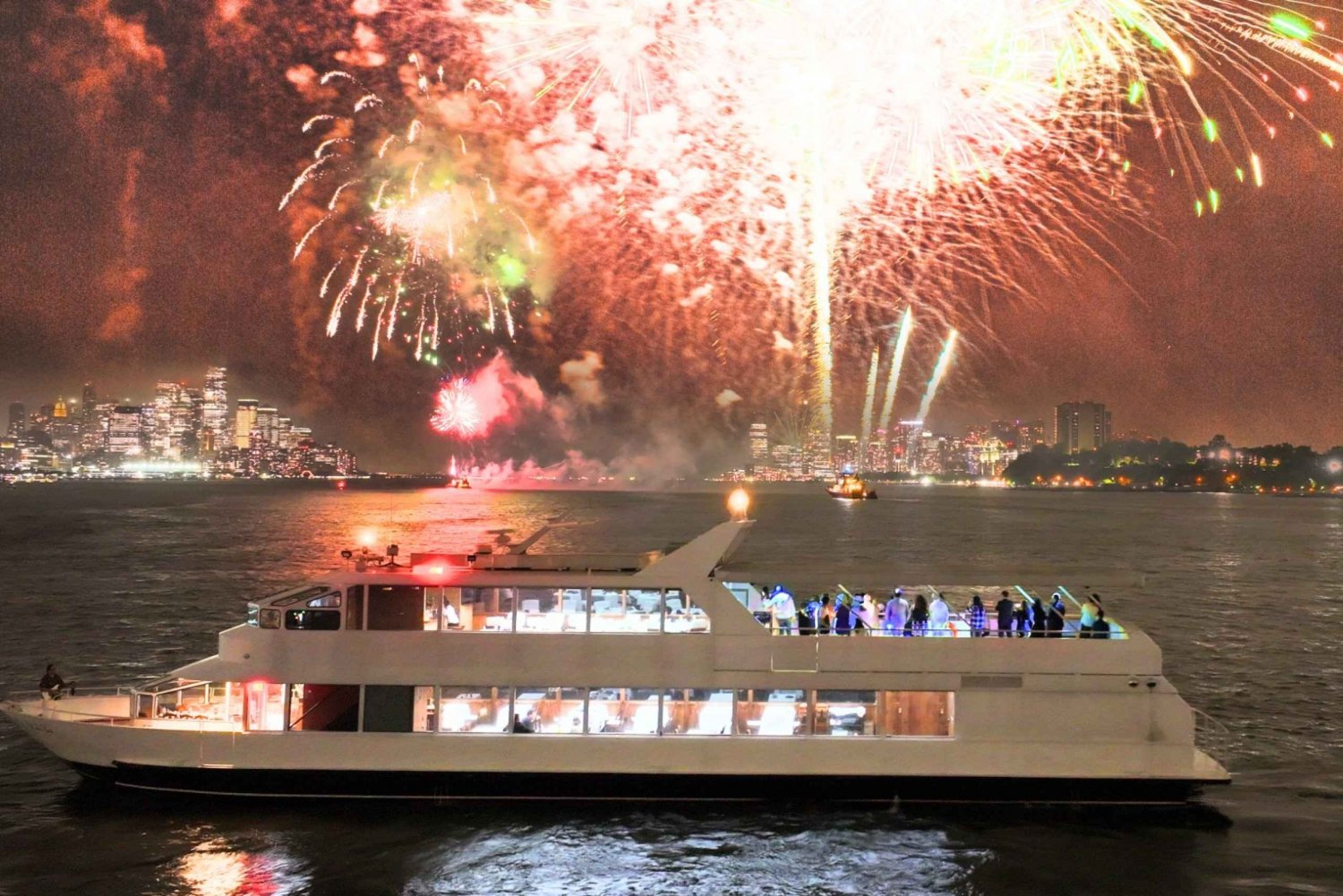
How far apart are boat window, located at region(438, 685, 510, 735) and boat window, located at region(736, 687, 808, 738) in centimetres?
328

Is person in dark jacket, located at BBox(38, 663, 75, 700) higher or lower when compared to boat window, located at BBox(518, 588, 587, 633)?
lower

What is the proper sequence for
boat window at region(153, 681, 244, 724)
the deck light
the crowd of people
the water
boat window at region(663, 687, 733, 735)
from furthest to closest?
1. boat window at region(153, 681, 244, 724)
2. the deck light
3. the crowd of people
4. boat window at region(663, 687, 733, 735)
5. the water

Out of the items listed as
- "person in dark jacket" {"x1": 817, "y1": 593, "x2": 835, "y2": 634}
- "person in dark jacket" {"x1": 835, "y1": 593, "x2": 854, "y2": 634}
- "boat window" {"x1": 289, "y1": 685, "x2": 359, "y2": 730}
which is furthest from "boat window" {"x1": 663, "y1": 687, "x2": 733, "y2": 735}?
"boat window" {"x1": 289, "y1": 685, "x2": 359, "y2": 730}

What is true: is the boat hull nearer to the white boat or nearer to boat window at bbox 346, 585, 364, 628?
the white boat

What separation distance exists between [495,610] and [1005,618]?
7.10 metres

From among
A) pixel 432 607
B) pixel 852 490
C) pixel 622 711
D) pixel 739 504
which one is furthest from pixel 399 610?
pixel 852 490

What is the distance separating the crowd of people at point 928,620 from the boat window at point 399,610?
190 inches

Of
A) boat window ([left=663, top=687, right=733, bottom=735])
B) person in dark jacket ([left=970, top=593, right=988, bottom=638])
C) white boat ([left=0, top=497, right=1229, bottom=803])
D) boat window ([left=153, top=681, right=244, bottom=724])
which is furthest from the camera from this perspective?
boat window ([left=153, top=681, right=244, bottom=724])

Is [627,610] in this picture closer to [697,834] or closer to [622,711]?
[622,711]

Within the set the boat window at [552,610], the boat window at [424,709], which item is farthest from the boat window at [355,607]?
the boat window at [552,610]

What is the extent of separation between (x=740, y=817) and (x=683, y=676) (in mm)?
2225

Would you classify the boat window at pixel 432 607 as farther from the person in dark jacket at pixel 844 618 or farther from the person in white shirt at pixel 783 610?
the person in dark jacket at pixel 844 618

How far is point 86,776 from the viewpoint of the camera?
1542 cm

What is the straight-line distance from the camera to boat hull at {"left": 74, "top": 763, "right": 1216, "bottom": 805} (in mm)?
14227
